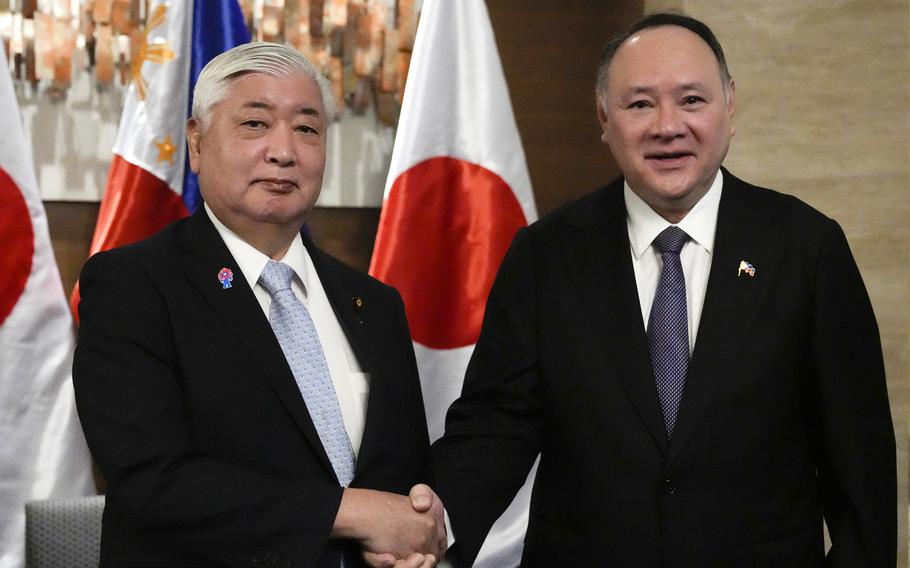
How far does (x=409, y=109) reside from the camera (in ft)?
11.4

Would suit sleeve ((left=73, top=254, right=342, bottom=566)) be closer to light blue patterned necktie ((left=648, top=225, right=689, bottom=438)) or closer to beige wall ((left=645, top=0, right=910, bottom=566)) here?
light blue patterned necktie ((left=648, top=225, right=689, bottom=438))

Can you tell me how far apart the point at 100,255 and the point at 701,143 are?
1.11 metres

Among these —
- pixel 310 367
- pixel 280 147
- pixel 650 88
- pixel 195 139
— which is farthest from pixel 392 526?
pixel 650 88

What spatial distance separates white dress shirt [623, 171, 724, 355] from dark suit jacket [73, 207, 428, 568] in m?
0.59

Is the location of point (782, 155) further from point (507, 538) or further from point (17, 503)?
point (17, 503)

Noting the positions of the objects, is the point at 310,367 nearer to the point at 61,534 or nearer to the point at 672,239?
the point at 672,239

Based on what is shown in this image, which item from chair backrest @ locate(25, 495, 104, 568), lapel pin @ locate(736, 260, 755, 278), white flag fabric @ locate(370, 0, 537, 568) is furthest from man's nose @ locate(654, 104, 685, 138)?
chair backrest @ locate(25, 495, 104, 568)

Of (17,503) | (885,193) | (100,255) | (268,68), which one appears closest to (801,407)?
(268,68)

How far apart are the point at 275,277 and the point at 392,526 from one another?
0.49 meters

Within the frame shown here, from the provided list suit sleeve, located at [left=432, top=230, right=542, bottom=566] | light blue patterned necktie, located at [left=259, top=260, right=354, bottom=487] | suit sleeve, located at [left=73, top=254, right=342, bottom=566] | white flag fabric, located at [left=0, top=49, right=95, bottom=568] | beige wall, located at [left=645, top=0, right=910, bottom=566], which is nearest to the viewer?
suit sleeve, located at [left=73, top=254, right=342, bottom=566]

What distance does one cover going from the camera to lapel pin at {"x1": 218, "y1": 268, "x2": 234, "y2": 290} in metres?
1.94

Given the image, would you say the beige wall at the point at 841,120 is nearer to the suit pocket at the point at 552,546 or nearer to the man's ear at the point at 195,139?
the suit pocket at the point at 552,546

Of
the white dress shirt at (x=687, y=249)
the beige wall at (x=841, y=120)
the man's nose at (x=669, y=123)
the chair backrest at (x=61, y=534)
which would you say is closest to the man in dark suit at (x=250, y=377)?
the white dress shirt at (x=687, y=249)

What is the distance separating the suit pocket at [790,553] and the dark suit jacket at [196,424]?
690 millimetres
